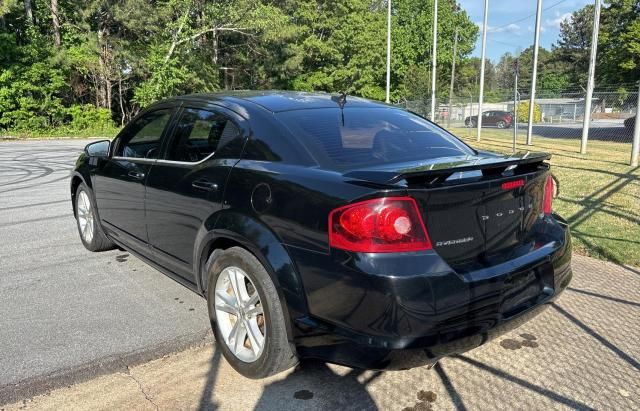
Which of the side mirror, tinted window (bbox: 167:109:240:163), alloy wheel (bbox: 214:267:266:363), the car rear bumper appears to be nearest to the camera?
the car rear bumper

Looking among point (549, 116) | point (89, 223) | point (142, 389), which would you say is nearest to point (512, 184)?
point (142, 389)

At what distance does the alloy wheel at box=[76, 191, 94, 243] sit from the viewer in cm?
530

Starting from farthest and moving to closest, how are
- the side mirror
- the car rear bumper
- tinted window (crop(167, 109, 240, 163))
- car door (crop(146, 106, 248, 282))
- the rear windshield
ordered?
the side mirror, tinted window (crop(167, 109, 240, 163)), car door (crop(146, 106, 248, 282)), the rear windshield, the car rear bumper

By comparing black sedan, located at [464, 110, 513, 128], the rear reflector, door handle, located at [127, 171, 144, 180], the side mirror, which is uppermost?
the side mirror

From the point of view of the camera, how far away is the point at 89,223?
5.34 m

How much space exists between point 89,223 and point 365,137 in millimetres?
3429

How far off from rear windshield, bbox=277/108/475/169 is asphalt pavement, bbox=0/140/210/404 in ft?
5.21

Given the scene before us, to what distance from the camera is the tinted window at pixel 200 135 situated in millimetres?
3359

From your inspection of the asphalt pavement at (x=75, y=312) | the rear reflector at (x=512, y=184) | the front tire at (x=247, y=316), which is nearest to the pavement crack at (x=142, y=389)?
the asphalt pavement at (x=75, y=312)

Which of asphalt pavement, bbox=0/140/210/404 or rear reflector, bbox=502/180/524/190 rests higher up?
rear reflector, bbox=502/180/524/190

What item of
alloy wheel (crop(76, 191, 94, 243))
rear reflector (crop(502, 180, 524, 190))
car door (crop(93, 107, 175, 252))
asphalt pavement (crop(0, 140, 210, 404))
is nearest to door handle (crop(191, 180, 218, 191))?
car door (crop(93, 107, 175, 252))

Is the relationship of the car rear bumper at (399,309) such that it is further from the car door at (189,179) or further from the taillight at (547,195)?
the car door at (189,179)

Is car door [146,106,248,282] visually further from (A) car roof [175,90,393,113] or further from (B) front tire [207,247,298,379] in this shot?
(B) front tire [207,247,298,379]

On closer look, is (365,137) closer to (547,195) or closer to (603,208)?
(547,195)
